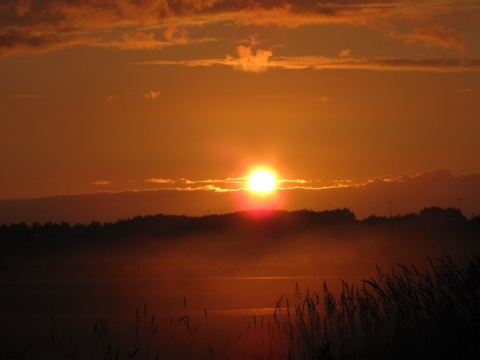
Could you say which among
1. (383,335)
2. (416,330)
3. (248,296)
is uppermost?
(248,296)

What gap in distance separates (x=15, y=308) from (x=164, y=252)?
5543 centimetres

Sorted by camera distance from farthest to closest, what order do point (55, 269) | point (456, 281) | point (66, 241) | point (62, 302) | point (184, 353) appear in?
point (66, 241) → point (55, 269) → point (62, 302) → point (184, 353) → point (456, 281)

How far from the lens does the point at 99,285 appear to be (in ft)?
169

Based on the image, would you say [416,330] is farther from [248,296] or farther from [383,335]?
[248,296]

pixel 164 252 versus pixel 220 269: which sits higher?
pixel 164 252

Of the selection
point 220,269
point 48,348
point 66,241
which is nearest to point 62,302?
point 48,348

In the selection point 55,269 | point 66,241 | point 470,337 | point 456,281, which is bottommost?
point 470,337

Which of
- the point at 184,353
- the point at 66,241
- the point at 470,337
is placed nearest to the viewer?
the point at 470,337

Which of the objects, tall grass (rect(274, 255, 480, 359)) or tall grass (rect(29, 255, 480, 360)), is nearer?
tall grass (rect(274, 255, 480, 359))

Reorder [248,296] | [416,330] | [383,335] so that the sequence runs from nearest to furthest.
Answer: [416,330] < [383,335] < [248,296]

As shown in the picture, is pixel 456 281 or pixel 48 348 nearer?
pixel 456 281

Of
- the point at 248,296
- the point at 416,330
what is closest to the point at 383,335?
the point at 416,330

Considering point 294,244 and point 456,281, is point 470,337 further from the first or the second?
point 294,244

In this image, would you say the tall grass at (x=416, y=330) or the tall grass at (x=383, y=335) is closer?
the tall grass at (x=416, y=330)
